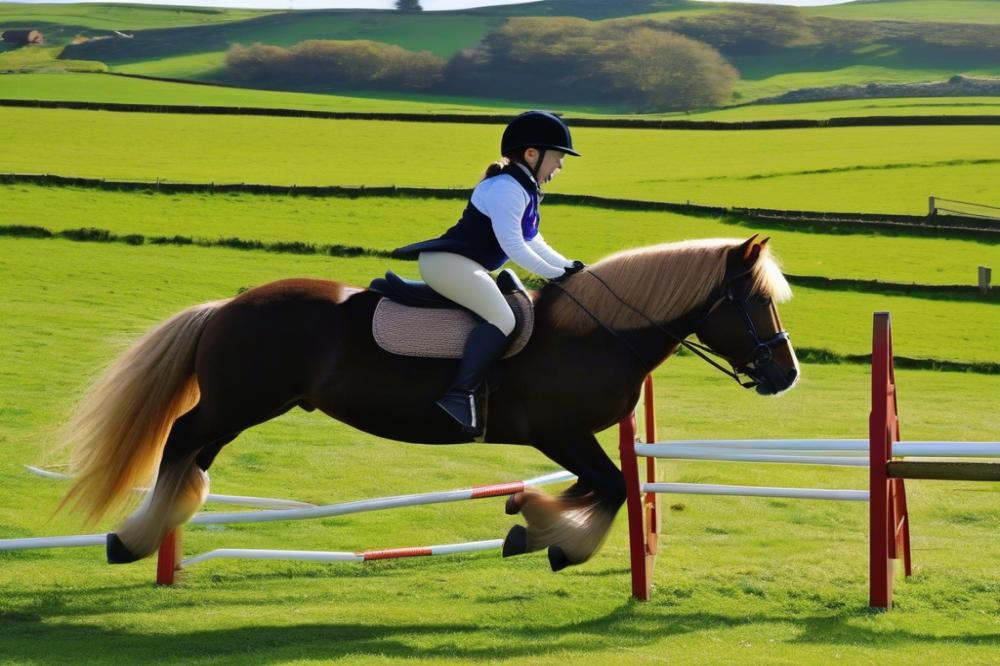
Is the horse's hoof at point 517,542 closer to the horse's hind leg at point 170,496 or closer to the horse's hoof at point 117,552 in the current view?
the horse's hind leg at point 170,496

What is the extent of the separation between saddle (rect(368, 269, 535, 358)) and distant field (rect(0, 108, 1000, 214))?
3602 centimetres

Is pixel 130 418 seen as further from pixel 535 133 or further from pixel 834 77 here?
pixel 834 77

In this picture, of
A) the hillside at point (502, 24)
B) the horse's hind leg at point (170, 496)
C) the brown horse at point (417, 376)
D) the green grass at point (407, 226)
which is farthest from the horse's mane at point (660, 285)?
the hillside at point (502, 24)

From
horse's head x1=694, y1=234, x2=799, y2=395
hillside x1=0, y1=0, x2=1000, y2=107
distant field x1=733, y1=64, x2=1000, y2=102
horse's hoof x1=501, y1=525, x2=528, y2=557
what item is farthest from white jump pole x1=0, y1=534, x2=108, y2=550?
distant field x1=733, y1=64, x2=1000, y2=102

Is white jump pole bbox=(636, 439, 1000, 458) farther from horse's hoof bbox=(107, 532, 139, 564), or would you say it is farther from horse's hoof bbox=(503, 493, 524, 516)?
horse's hoof bbox=(107, 532, 139, 564)

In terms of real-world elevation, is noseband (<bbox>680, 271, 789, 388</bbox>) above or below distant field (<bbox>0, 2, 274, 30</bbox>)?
below

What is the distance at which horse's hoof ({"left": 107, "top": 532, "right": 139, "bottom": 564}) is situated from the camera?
8141 mm

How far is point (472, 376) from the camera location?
24.8 ft

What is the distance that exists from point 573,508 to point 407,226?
1213 inches

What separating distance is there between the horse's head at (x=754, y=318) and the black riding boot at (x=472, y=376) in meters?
1.30

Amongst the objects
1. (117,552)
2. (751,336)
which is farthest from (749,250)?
(117,552)

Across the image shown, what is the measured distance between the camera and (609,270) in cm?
795

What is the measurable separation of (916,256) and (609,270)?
31332 millimetres

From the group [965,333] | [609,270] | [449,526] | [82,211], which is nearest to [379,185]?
[82,211]
